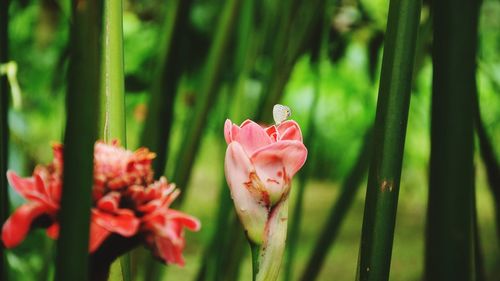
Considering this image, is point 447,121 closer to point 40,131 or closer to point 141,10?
point 141,10

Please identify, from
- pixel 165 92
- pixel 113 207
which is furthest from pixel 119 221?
pixel 165 92

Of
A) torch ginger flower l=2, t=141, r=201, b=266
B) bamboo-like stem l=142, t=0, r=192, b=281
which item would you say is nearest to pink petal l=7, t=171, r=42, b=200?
torch ginger flower l=2, t=141, r=201, b=266

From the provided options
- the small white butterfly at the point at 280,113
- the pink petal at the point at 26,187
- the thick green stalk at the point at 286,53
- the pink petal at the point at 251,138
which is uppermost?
the thick green stalk at the point at 286,53

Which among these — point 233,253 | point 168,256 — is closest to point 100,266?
point 168,256

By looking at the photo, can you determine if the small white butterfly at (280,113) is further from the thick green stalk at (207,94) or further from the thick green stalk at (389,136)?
the thick green stalk at (207,94)

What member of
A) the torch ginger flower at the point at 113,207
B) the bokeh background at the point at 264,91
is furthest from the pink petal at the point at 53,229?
the bokeh background at the point at 264,91

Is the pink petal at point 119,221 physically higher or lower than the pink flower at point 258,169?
lower
